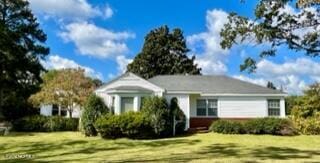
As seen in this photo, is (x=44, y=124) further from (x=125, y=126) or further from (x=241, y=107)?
(x=241, y=107)

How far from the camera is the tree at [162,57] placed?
55.6m

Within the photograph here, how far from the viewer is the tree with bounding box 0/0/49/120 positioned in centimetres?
4150

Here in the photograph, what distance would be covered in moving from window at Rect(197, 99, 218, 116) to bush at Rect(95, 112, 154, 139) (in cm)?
744

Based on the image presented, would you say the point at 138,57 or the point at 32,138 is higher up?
the point at 138,57

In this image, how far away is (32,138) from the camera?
88.4 feet

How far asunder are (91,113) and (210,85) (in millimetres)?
11110

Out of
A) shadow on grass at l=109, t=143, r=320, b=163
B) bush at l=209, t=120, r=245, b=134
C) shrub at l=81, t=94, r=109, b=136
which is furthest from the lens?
bush at l=209, t=120, r=245, b=134

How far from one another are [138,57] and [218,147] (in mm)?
36747

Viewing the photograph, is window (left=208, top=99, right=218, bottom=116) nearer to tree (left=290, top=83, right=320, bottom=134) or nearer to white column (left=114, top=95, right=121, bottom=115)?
tree (left=290, top=83, right=320, bottom=134)

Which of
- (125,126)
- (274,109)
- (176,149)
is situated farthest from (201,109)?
(176,149)

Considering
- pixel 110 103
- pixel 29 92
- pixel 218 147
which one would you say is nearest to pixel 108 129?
pixel 110 103

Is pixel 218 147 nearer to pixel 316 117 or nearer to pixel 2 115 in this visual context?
pixel 316 117

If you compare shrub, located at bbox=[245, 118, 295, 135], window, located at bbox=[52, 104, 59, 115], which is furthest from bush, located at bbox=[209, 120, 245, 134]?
window, located at bbox=[52, 104, 59, 115]

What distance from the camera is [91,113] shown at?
2759cm
